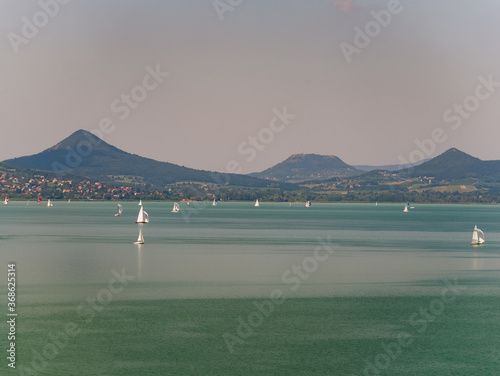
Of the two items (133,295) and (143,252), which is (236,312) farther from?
(143,252)

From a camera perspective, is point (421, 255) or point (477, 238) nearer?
point (421, 255)

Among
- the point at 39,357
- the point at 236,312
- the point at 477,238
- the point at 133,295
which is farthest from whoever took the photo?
the point at 477,238

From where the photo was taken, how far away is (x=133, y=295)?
52.7 metres

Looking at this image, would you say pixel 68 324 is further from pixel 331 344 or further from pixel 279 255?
pixel 279 255

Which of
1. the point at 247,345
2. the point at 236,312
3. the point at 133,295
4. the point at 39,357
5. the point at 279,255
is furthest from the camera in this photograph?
the point at 279,255

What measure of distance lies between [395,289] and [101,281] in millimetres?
24818

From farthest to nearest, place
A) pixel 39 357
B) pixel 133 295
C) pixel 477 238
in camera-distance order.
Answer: pixel 477 238
pixel 133 295
pixel 39 357

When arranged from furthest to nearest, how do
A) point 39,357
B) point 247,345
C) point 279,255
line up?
1. point 279,255
2. point 247,345
3. point 39,357

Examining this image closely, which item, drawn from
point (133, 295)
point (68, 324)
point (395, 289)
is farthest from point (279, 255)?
point (68, 324)

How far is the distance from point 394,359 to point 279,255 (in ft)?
161

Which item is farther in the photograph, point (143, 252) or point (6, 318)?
point (143, 252)

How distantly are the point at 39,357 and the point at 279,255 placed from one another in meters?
51.5

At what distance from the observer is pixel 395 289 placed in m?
57.2

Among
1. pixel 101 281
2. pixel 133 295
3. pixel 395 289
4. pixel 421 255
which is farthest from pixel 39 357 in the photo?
pixel 421 255
